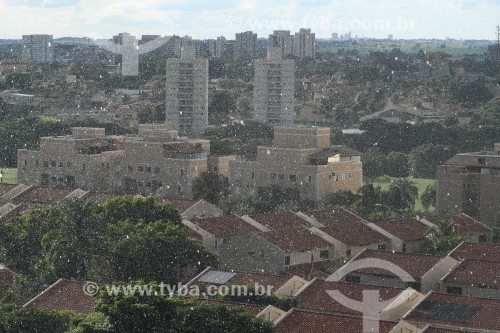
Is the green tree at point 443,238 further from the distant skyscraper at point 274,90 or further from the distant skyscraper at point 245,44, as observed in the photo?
the distant skyscraper at point 245,44

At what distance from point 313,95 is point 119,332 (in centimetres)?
6494

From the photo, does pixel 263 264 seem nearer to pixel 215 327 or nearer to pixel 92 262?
pixel 92 262

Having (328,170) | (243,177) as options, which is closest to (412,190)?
(328,170)

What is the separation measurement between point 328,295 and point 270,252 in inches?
207

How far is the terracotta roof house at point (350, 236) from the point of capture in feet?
86.7

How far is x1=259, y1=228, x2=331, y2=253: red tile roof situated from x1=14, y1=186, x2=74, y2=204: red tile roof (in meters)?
8.49

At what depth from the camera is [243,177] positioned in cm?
3678

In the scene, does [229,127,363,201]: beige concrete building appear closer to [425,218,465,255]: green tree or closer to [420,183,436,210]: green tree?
[420,183,436,210]: green tree

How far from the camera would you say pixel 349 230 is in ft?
90.1

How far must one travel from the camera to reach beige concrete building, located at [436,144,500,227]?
33.8m

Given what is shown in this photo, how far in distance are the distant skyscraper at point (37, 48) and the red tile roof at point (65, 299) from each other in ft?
364

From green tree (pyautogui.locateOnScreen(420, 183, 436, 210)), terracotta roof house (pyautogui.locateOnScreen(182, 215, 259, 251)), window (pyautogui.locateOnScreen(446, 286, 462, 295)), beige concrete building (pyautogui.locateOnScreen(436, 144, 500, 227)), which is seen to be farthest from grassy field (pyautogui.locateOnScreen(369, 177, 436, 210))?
window (pyautogui.locateOnScreen(446, 286, 462, 295))

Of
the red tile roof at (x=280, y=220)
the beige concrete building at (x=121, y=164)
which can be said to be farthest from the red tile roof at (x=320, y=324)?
the beige concrete building at (x=121, y=164)

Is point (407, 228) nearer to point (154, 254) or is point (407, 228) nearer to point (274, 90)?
point (154, 254)
